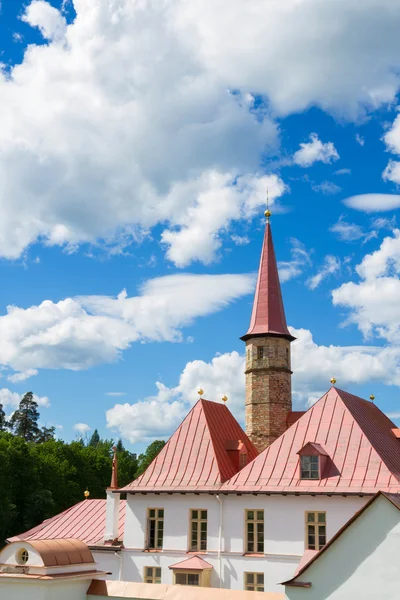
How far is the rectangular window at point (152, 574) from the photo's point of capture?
88.1 ft

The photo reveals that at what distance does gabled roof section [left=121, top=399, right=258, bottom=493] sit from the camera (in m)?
27.6

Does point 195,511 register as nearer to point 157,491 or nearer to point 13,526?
point 157,491

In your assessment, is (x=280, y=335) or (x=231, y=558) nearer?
(x=231, y=558)

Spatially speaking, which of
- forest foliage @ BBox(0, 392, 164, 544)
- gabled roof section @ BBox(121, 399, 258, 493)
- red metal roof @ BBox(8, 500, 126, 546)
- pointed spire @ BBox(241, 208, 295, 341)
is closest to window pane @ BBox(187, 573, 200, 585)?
gabled roof section @ BBox(121, 399, 258, 493)

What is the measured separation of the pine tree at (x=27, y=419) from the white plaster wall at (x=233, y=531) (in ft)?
217

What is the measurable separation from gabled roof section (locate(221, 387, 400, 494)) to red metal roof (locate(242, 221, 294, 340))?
8.31 meters

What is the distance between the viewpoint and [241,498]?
26047 mm

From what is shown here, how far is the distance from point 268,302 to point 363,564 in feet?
85.0

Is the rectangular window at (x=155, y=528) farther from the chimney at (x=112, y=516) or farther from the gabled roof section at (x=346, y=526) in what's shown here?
the gabled roof section at (x=346, y=526)

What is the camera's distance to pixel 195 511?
26969mm

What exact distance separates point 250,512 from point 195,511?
2.46m

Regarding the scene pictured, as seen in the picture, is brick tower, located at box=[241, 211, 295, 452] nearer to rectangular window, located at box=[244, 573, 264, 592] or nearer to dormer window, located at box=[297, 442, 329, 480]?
dormer window, located at box=[297, 442, 329, 480]

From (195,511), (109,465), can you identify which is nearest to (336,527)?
(195,511)

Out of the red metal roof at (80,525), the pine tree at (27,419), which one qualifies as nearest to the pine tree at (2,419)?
the pine tree at (27,419)
